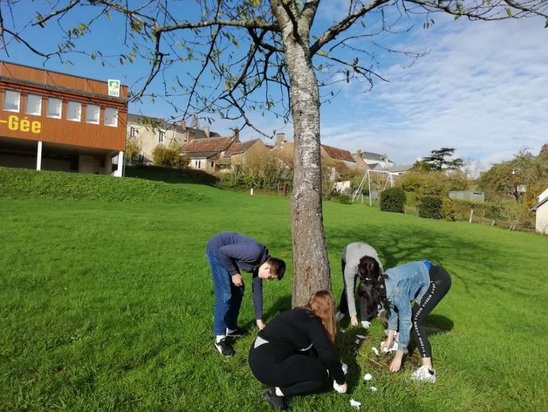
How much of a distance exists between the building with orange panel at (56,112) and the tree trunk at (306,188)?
24.6 meters

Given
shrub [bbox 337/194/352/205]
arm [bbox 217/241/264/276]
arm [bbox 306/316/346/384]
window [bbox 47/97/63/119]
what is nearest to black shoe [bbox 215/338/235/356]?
arm [bbox 217/241/264/276]

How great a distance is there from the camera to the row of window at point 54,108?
28.3 m

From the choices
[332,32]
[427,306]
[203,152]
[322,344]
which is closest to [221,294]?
[322,344]

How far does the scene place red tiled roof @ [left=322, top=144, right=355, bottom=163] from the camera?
263ft

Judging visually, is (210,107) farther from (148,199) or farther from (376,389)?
(148,199)

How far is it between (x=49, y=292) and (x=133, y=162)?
51604 mm

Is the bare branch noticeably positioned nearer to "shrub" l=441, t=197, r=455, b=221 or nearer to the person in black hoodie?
the person in black hoodie

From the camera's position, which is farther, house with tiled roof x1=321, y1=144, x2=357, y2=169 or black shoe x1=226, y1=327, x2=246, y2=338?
house with tiled roof x1=321, y1=144, x2=357, y2=169

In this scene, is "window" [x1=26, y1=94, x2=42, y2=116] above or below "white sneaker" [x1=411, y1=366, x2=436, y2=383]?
above

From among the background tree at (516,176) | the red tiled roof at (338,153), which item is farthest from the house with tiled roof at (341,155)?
the background tree at (516,176)

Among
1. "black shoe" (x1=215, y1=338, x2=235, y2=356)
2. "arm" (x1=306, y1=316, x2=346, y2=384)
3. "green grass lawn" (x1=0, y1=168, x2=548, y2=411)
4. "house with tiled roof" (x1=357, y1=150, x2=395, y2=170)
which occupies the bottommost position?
"green grass lawn" (x1=0, y1=168, x2=548, y2=411)

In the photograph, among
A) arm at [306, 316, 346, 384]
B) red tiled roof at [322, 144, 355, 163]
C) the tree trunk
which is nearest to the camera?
arm at [306, 316, 346, 384]

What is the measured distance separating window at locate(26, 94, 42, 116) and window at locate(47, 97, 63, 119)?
57 cm

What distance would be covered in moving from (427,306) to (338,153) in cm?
8138
